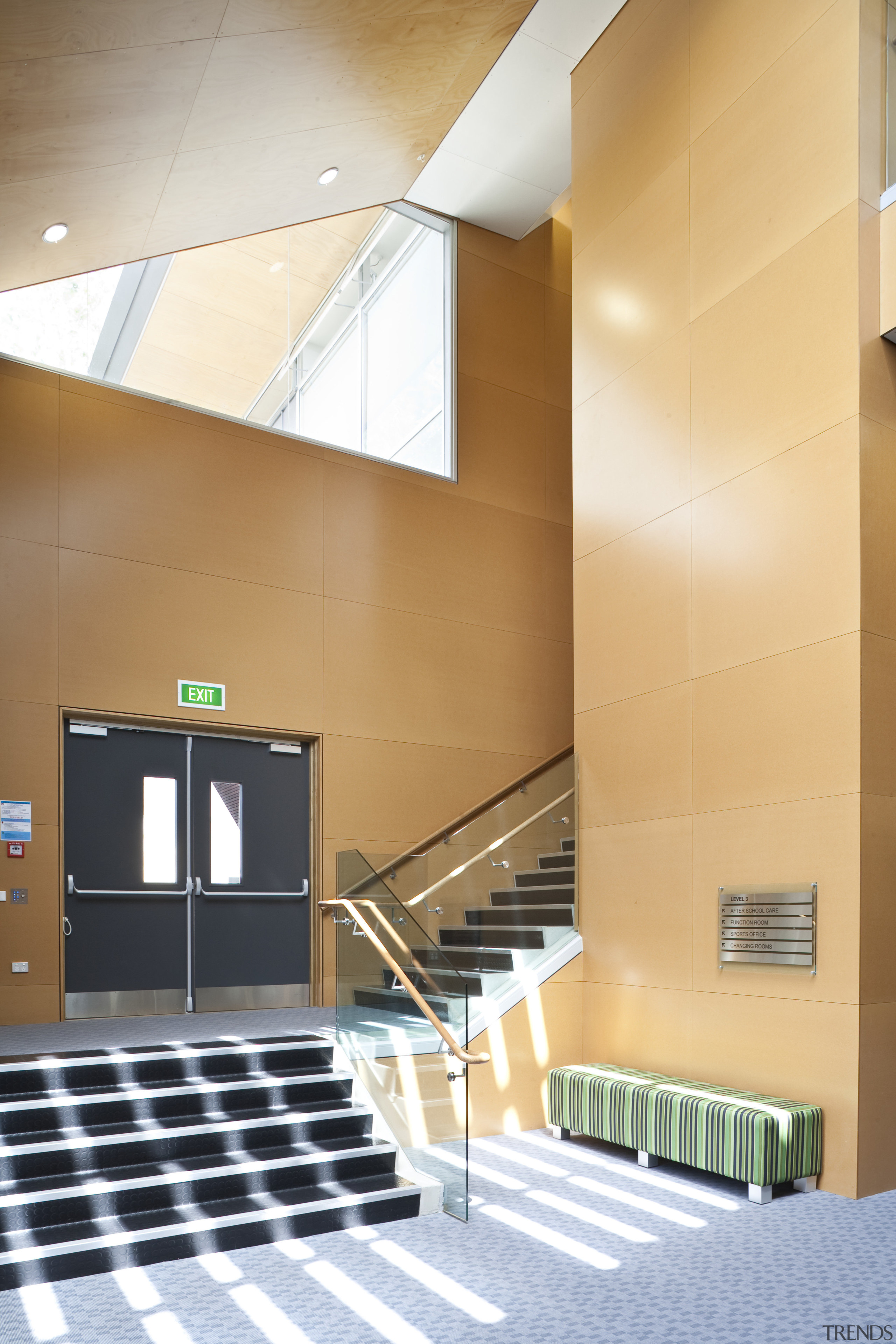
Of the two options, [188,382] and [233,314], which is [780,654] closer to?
[188,382]

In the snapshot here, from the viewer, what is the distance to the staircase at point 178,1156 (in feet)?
15.9

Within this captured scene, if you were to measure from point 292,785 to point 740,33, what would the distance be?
257 inches

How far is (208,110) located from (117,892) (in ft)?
18.4

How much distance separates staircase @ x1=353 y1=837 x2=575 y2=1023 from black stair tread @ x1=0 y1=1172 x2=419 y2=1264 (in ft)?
3.94

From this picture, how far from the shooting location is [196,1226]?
4.90 m

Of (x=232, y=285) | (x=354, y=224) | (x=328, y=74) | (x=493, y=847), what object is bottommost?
(x=493, y=847)

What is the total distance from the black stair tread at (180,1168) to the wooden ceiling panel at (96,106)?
532 centimetres

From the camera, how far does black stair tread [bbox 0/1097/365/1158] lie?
18.2 feet

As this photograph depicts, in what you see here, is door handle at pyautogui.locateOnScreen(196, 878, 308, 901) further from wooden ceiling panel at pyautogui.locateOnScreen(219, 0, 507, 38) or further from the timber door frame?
wooden ceiling panel at pyautogui.locateOnScreen(219, 0, 507, 38)

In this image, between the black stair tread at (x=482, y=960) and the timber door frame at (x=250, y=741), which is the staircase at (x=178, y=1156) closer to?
the black stair tread at (x=482, y=960)

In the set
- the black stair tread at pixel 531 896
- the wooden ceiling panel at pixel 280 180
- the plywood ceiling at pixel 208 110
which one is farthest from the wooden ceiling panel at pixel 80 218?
the black stair tread at pixel 531 896

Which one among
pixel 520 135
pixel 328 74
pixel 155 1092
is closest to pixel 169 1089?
pixel 155 1092

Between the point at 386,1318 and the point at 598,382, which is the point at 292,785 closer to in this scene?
the point at 598,382

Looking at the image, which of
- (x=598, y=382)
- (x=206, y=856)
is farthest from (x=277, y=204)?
(x=206, y=856)
